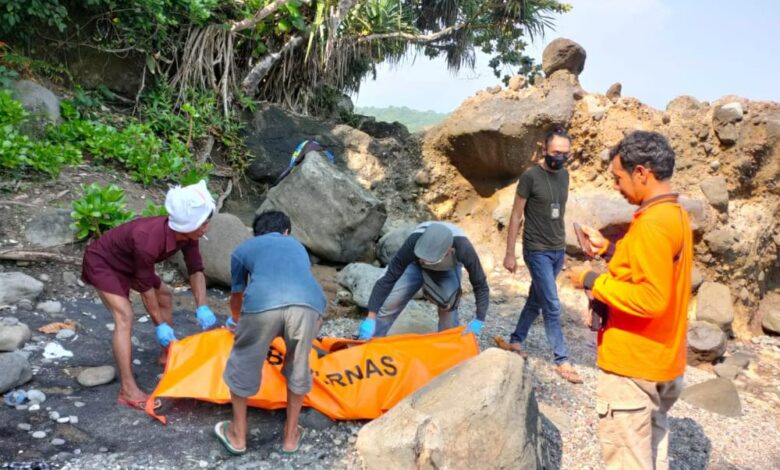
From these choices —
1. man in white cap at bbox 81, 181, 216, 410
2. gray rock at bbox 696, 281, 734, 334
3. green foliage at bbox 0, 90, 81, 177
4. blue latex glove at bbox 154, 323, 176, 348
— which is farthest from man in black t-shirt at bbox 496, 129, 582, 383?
green foliage at bbox 0, 90, 81, 177

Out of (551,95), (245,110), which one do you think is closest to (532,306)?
(551,95)

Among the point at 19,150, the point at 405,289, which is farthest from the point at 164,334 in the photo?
the point at 19,150

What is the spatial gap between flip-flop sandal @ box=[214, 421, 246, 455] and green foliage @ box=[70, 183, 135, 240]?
100 inches

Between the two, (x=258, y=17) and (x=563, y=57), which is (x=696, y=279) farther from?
(x=258, y=17)

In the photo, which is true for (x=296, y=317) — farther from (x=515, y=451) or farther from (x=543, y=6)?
(x=543, y=6)

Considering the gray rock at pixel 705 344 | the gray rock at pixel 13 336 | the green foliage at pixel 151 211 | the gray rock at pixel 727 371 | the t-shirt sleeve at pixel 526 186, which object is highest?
the t-shirt sleeve at pixel 526 186

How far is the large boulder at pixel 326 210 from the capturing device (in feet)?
20.3

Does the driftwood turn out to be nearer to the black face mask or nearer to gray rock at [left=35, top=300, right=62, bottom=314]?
gray rock at [left=35, top=300, right=62, bottom=314]

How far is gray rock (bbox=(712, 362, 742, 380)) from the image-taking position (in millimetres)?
5758

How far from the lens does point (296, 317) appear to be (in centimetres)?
264

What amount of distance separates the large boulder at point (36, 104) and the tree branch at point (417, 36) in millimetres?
4871

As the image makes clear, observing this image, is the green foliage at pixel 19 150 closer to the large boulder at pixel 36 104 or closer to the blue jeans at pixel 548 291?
the large boulder at pixel 36 104

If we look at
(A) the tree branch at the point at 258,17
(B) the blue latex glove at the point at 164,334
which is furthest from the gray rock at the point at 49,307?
(A) the tree branch at the point at 258,17

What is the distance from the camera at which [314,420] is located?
3102 millimetres
